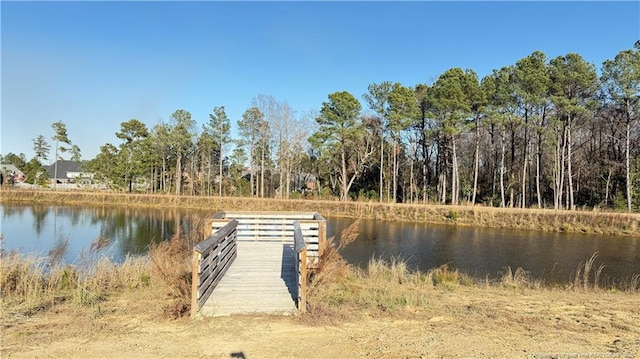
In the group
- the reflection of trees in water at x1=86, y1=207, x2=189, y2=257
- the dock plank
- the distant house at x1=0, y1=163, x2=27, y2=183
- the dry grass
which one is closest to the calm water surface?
the dock plank

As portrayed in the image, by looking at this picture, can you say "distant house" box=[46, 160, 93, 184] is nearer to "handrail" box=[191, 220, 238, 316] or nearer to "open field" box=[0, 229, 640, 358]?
"open field" box=[0, 229, 640, 358]

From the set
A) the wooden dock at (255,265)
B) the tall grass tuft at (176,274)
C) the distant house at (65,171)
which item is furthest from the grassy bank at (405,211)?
the distant house at (65,171)

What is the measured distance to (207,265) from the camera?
5809 millimetres

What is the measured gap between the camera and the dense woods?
27375mm

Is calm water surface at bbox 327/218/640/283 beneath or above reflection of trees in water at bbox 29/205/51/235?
beneath

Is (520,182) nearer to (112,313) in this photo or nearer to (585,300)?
(585,300)

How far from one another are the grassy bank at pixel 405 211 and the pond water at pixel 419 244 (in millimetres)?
1653

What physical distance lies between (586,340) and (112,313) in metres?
6.31

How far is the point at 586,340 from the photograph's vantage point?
15.5 feet

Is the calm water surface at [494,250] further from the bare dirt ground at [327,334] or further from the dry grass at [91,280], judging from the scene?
the dry grass at [91,280]

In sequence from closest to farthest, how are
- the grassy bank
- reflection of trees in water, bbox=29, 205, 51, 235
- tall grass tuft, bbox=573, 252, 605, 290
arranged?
tall grass tuft, bbox=573, 252, 605, 290 < reflection of trees in water, bbox=29, 205, 51, 235 < the grassy bank

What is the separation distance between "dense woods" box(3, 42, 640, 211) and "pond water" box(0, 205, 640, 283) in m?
11.2

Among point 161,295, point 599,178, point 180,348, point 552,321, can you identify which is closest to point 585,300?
point 552,321

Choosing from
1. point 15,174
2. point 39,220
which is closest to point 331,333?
point 39,220
